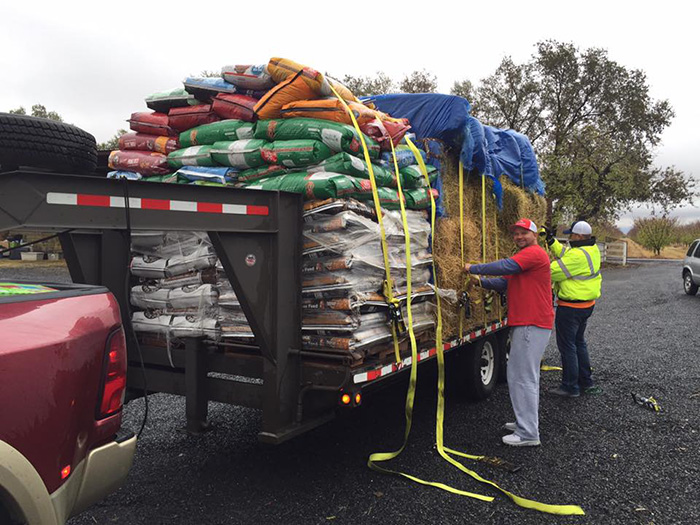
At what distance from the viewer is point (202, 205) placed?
2.92 meters

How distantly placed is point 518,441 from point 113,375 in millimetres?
3627

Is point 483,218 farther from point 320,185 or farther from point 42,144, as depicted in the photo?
point 42,144

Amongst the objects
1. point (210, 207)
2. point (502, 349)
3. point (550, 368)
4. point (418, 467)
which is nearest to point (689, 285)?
point (550, 368)

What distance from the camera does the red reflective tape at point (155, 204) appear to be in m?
2.65

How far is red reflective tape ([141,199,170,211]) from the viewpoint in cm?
265

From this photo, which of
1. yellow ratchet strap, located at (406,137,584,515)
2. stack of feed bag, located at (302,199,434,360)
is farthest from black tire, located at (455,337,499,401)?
stack of feed bag, located at (302,199,434,360)

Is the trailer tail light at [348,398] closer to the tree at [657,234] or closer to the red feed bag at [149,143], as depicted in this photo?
the red feed bag at [149,143]

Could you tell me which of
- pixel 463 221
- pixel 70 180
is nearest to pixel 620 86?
pixel 463 221

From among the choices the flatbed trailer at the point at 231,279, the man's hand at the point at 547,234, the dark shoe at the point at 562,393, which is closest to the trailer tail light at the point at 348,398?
the flatbed trailer at the point at 231,279

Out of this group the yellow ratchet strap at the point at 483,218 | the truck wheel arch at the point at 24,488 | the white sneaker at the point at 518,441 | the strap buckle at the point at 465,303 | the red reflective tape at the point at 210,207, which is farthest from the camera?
the yellow ratchet strap at the point at 483,218

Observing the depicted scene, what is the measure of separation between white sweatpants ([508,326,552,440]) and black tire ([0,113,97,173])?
3.80 meters

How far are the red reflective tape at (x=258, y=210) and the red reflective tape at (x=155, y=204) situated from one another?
1.79ft

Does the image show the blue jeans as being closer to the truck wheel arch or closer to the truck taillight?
the truck taillight

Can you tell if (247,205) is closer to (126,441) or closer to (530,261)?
(126,441)
